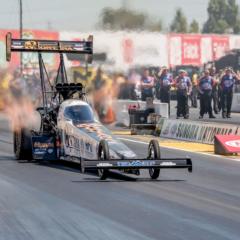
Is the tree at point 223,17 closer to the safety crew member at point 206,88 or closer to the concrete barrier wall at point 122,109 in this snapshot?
the safety crew member at point 206,88

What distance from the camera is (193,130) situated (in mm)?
23922

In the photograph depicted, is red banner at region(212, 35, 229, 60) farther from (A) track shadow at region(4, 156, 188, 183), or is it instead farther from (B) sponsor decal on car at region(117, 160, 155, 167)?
(B) sponsor decal on car at region(117, 160, 155, 167)

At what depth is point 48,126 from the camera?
1734 cm

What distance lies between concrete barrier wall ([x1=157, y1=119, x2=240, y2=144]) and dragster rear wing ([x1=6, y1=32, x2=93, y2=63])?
4.79 meters

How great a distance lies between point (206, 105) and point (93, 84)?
5687mm

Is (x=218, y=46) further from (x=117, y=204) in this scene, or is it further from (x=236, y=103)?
(x=117, y=204)

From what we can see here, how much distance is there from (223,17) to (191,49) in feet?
204

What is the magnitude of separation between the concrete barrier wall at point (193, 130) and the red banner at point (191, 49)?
3928 centimetres

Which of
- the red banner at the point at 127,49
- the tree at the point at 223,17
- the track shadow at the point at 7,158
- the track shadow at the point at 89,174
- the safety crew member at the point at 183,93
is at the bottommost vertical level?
the track shadow at the point at 7,158

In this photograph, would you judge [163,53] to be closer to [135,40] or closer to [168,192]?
[135,40]

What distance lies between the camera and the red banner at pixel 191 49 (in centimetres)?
6531

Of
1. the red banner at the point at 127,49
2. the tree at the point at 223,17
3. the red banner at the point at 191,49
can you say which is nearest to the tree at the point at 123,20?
the red banner at the point at 127,49

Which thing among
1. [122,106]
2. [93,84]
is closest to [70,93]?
[93,84]

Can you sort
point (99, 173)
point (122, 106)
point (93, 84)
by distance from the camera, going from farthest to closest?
point (122, 106) < point (93, 84) < point (99, 173)
